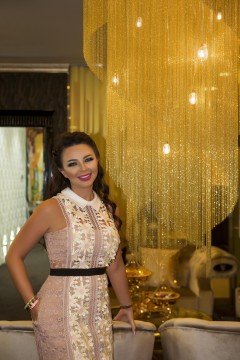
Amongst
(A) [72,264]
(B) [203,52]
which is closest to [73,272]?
(A) [72,264]

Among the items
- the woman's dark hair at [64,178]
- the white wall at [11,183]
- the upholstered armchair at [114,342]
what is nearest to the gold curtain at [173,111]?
the woman's dark hair at [64,178]

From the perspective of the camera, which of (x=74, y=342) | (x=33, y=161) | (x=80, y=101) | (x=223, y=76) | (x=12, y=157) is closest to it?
(x=74, y=342)

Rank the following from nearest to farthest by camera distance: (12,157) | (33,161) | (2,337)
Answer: (2,337)
(12,157)
(33,161)

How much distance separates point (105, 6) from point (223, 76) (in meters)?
0.67

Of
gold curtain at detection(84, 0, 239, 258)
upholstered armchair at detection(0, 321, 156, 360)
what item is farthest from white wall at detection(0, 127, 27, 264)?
upholstered armchair at detection(0, 321, 156, 360)

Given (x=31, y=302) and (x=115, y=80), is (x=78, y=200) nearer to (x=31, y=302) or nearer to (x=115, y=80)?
(x=31, y=302)

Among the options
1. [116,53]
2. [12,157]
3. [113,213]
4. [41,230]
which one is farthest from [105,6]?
[12,157]

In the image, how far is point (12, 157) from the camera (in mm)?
8469

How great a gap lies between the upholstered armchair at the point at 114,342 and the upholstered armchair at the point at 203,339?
9 centimetres

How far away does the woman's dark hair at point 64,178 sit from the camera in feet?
5.98

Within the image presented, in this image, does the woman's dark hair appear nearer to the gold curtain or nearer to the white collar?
the white collar

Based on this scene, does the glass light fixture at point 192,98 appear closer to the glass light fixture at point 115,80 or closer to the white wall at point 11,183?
the glass light fixture at point 115,80

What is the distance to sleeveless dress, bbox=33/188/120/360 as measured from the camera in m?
1.70

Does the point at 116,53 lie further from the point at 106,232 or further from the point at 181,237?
the point at 106,232
